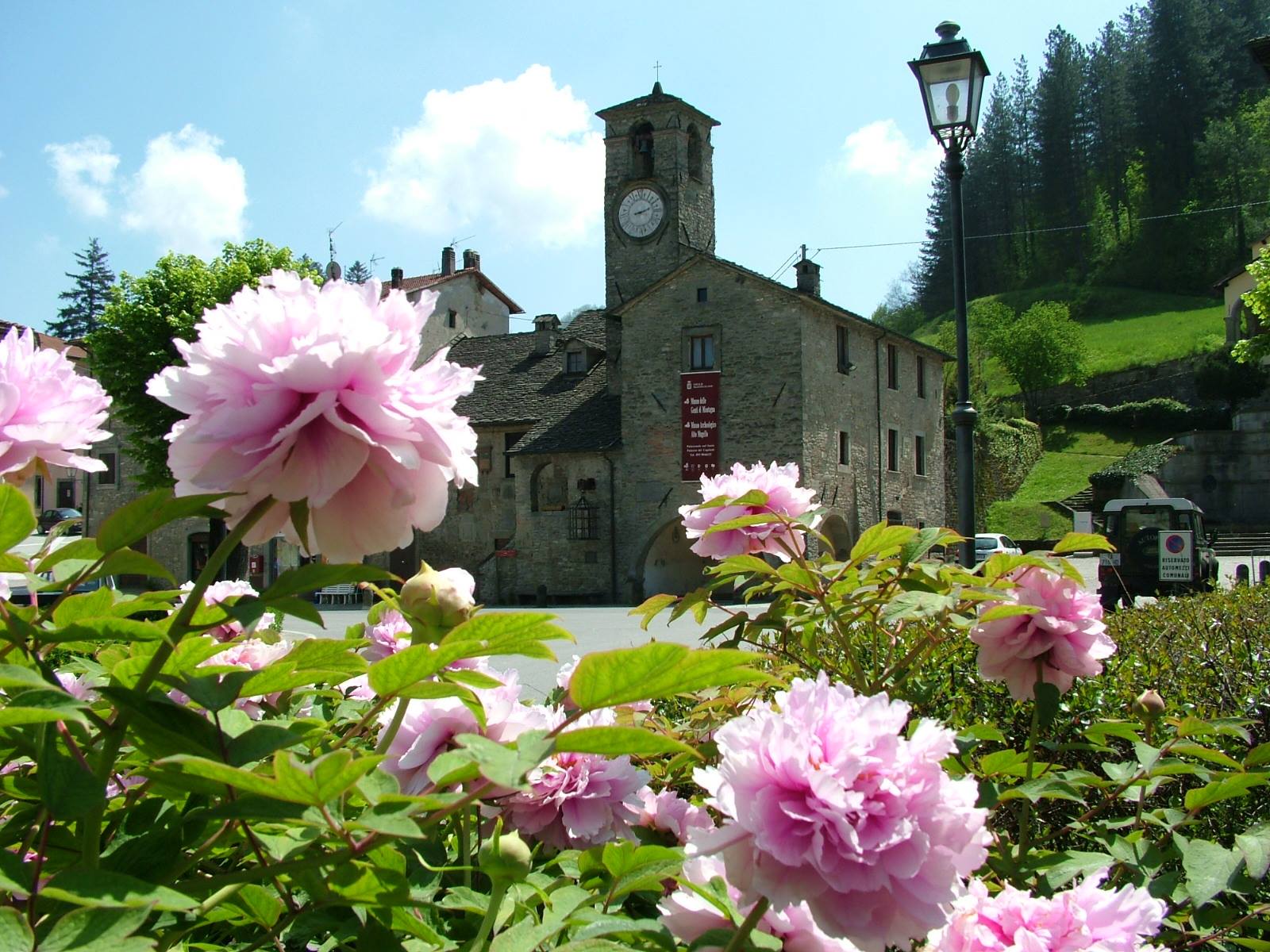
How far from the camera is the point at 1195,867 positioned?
1801mm

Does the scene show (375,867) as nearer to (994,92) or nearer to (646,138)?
(646,138)

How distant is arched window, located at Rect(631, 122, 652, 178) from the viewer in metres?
34.0

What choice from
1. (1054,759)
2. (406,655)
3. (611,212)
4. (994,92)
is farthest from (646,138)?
(994,92)

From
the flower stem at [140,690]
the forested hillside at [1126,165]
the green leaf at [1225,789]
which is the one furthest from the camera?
the forested hillside at [1126,165]

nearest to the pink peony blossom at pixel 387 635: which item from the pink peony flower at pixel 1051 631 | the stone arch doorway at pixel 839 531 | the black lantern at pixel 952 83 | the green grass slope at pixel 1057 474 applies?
the pink peony flower at pixel 1051 631

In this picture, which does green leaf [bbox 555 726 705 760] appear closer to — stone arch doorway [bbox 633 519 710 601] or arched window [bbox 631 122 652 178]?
stone arch doorway [bbox 633 519 710 601]

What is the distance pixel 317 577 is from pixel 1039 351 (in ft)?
217

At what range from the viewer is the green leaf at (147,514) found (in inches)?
37.3

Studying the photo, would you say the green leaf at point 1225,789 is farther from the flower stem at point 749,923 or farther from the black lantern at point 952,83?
the black lantern at point 952,83

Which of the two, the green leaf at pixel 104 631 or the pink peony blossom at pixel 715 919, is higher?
the green leaf at pixel 104 631

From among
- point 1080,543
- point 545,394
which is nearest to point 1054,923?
point 1080,543

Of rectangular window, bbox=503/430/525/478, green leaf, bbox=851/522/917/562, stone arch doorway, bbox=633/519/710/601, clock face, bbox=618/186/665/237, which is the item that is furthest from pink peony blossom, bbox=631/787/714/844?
clock face, bbox=618/186/665/237

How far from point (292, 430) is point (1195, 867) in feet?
5.52

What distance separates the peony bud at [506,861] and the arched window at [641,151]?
112 ft
